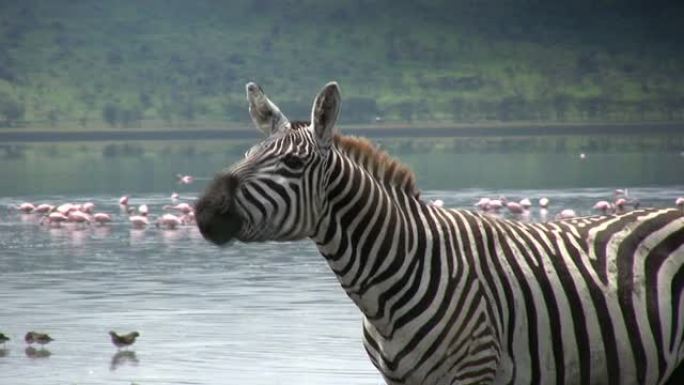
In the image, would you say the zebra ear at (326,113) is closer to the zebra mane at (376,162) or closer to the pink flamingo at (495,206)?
the zebra mane at (376,162)

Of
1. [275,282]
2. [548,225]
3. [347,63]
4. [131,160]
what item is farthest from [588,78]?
[548,225]

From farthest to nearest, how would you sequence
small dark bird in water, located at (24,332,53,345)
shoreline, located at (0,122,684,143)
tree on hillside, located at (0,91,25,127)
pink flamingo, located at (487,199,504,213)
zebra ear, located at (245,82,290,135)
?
tree on hillside, located at (0,91,25,127)
shoreline, located at (0,122,684,143)
pink flamingo, located at (487,199,504,213)
small dark bird in water, located at (24,332,53,345)
zebra ear, located at (245,82,290,135)

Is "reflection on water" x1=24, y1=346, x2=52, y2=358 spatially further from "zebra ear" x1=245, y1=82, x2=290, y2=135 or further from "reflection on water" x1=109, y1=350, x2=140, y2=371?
"zebra ear" x1=245, y1=82, x2=290, y2=135

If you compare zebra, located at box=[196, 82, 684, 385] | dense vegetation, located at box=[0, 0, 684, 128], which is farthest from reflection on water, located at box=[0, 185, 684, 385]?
dense vegetation, located at box=[0, 0, 684, 128]

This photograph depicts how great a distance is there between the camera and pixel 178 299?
15.5 meters

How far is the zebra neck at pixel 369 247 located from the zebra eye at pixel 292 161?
0.69 ft

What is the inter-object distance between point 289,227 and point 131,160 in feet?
143

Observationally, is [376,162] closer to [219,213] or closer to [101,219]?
[219,213]

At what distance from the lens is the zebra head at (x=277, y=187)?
638 cm

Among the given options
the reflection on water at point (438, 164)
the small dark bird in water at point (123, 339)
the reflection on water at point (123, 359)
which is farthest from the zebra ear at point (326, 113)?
the reflection on water at point (438, 164)

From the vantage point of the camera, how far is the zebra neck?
6.68 metres

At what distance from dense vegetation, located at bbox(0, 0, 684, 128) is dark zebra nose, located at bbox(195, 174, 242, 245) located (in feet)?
265

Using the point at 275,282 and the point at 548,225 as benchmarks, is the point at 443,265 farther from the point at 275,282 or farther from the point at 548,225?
the point at 275,282

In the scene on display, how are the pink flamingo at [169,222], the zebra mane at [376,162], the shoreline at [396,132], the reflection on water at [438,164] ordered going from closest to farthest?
the zebra mane at [376,162] < the pink flamingo at [169,222] < the reflection on water at [438,164] < the shoreline at [396,132]
